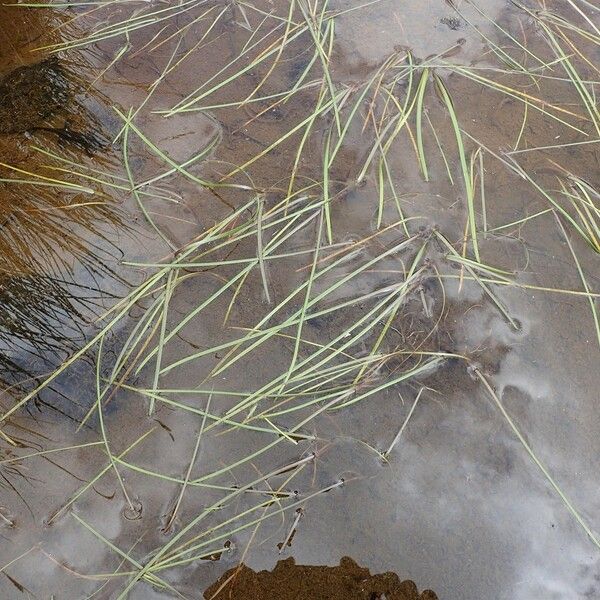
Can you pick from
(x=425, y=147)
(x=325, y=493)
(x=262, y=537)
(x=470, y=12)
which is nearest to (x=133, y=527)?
(x=262, y=537)

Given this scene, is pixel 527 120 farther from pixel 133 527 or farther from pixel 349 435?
pixel 133 527

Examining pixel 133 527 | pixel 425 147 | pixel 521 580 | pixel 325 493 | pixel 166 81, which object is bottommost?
pixel 521 580

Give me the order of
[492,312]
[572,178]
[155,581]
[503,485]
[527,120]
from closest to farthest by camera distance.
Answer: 1. [155,581]
2. [503,485]
3. [492,312]
4. [572,178]
5. [527,120]

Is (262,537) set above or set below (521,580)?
above
